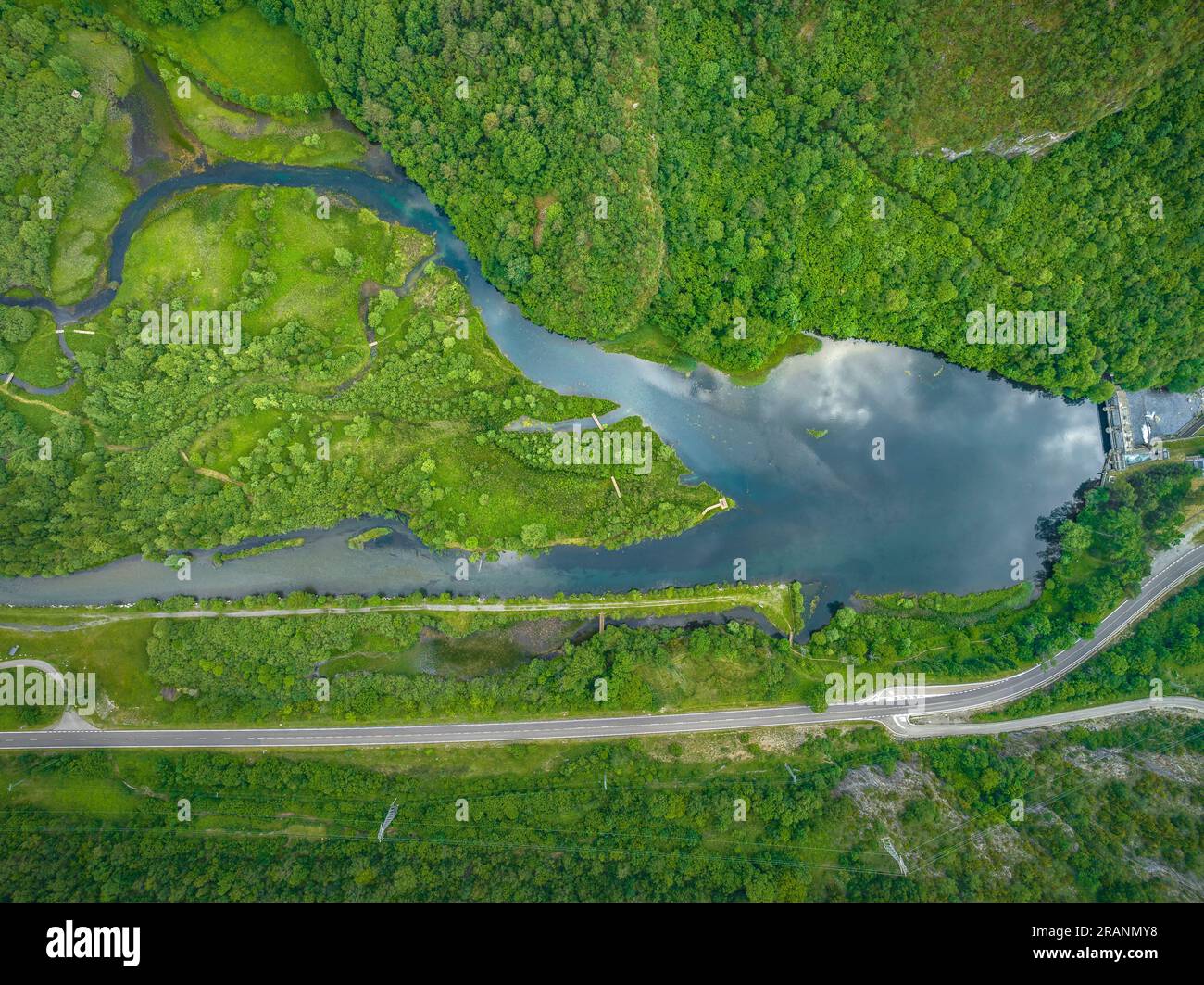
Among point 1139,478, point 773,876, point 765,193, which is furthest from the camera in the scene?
point 1139,478

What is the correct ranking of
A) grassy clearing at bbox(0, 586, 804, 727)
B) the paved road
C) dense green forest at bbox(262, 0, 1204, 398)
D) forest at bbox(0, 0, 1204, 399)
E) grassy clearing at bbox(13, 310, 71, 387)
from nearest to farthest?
dense green forest at bbox(262, 0, 1204, 398)
forest at bbox(0, 0, 1204, 399)
the paved road
grassy clearing at bbox(0, 586, 804, 727)
grassy clearing at bbox(13, 310, 71, 387)

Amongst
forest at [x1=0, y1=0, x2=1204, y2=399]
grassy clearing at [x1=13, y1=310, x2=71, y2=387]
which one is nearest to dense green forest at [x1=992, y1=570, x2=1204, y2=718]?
forest at [x1=0, y1=0, x2=1204, y2=399]

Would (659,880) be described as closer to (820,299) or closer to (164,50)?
(820,299)

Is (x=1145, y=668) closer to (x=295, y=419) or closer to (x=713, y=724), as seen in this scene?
(x=713, y=724)

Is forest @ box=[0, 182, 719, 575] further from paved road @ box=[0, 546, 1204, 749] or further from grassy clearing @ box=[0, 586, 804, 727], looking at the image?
paved road @ box=[0, 546, 1204, 749]

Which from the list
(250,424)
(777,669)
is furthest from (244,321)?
(777,669)

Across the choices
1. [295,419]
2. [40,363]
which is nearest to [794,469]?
[295,419]
